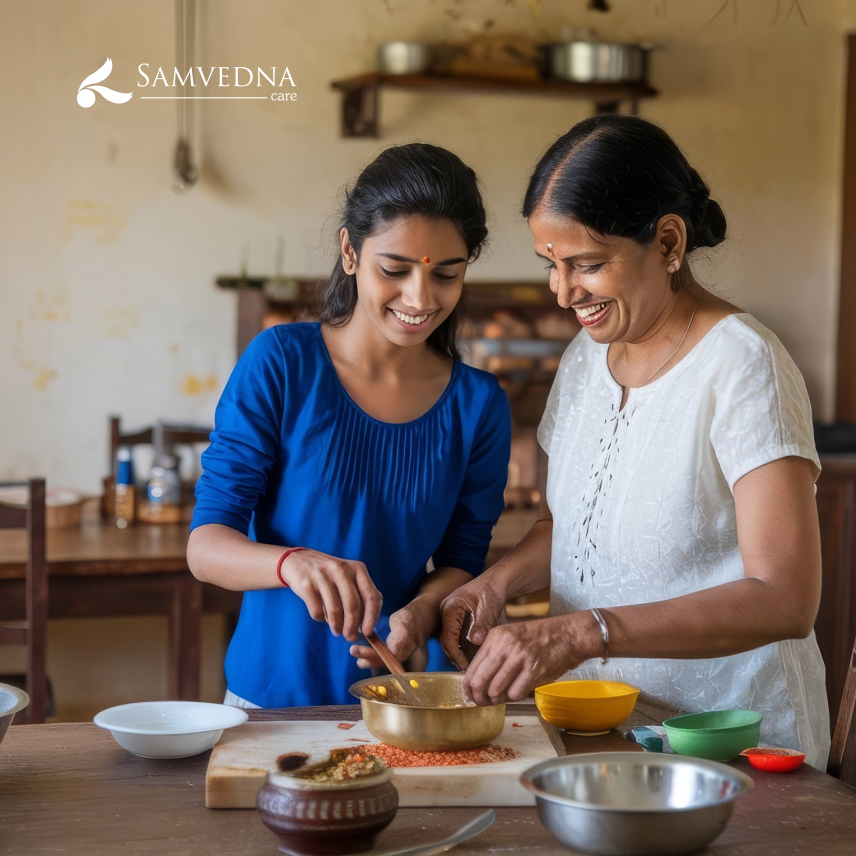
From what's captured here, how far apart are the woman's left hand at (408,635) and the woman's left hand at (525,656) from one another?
0.93ft

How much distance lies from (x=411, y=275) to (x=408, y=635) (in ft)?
1.86

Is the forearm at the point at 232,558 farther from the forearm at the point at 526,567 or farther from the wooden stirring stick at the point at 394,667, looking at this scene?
the forearm at the point at 526,567

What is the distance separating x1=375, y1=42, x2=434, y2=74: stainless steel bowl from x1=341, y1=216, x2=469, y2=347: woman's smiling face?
300 cm

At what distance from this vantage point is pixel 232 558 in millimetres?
1645

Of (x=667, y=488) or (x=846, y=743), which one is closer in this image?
(x=846, y=743)

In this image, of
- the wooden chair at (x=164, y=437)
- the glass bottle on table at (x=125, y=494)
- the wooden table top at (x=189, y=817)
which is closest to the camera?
the wooden table top at (x=189, y=817)

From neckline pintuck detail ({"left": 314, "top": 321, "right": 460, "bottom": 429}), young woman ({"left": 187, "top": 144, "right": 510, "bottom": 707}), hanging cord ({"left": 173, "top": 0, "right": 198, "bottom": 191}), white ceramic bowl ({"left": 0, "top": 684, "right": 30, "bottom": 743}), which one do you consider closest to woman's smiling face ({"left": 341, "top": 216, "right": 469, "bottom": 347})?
young woman ({"left": 187, "top": 144, "right": 510, "bottom": 707})

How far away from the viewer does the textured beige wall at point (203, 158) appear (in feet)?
14.2

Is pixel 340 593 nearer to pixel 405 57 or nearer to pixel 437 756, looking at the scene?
pixel 437 756

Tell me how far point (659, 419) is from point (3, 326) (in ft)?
11.2

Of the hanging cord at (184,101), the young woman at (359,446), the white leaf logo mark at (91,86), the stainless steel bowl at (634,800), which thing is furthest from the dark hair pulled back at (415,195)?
the white leaf logo mark at (91,86)

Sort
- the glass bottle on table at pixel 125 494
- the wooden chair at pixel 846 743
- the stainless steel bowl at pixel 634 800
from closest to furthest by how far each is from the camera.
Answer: the stainless steel bowl at pixel 634 800 → the wooden chair at pixel 846 743 → the glass bottle on table at pixel 125 494

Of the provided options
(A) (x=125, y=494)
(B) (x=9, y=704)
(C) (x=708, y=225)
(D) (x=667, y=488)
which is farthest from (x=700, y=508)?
(A) (x=125, y=494)

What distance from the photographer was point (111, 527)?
3.56 metres
